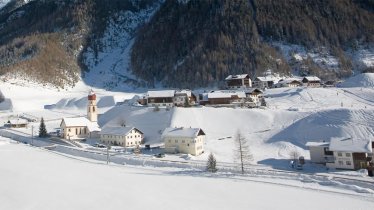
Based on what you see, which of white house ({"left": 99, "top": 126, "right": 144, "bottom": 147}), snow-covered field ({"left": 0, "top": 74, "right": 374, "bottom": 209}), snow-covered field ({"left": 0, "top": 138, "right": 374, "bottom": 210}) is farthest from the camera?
white house ({"left": 99, "top": 126, "right": 144, "bottom": 147})

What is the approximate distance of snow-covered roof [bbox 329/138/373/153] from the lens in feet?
136

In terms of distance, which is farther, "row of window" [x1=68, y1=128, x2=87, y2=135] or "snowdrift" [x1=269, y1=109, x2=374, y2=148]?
"row of window" [x1=68, y1=128, x2=87, y2=135]

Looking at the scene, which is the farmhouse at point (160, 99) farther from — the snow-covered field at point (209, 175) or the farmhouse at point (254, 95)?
the farmhouse at point (254, 95)

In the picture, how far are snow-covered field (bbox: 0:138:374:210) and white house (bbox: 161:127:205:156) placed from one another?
29.6 feet

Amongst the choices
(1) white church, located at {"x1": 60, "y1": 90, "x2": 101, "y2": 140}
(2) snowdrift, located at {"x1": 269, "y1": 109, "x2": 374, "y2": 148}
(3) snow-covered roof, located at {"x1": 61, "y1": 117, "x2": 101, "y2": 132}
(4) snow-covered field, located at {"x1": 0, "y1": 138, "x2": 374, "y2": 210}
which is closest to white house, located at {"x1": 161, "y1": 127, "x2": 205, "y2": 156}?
(4) snow-covered field, located at {"x1": 0, "y1": 138, "x2": 374, "y2": 210}

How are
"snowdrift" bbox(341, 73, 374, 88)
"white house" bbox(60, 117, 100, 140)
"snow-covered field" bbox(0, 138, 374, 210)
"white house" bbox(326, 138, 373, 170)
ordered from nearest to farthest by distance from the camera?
"snow-covered field" bbox(0, 138, 374, 210), "white house" bbox(326, 138, 373, 170), "white house" bbox(60, 117, 100, 140), "snowdrift" bbox(341, 73, 374, 88)

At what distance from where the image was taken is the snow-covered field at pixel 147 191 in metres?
27.0

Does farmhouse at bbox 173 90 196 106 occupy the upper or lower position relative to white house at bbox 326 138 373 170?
upper

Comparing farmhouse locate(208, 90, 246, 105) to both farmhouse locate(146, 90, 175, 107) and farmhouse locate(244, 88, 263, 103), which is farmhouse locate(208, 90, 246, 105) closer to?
farmhouse locate(244, 88, 263, 103)

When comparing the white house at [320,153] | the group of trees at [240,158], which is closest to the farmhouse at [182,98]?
the group of trees at [240,158]

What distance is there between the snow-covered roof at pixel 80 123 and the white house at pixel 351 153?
38237 millimetres

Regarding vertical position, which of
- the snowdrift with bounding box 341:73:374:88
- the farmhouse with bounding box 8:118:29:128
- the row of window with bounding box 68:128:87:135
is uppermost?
the snowdrift with bounding box 341:73:374:88

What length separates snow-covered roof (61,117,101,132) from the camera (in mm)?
64688

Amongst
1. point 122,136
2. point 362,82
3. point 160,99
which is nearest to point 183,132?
point 122,136
